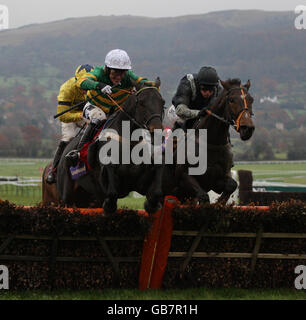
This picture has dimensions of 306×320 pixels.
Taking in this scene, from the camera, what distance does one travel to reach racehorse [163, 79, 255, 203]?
7.59m

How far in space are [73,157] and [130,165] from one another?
4.19 ft

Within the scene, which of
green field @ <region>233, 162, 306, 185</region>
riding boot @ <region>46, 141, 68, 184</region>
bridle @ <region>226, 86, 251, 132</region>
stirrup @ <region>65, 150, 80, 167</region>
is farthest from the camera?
green field @ <region>233, 162, 306, 185</region>

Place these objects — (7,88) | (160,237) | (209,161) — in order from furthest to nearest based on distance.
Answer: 1. (7,88)
2. (209,161)
3. (160,237)

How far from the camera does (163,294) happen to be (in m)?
6.18

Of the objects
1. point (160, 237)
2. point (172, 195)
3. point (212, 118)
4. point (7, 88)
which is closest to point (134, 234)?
point (160, 237)

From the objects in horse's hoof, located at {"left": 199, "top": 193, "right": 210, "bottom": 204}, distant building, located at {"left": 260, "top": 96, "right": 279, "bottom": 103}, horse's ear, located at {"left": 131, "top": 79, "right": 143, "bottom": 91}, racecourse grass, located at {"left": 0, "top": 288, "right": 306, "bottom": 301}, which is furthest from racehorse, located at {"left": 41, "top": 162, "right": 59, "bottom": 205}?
distant building, located at {"left": 260, "top": 96, "right": 279, "bottom": 103}

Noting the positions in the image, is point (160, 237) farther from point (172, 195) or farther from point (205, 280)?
point (172, 195)

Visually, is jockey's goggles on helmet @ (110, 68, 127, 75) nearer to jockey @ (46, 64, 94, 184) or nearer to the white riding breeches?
jockey @ (46, 64, 94, 184)

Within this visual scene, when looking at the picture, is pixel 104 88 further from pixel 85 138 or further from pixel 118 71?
pixel 85 138

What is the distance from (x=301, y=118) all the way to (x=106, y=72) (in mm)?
150911

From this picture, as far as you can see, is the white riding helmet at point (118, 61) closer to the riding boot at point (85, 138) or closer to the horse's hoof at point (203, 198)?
the riding boot at point (85, 138)

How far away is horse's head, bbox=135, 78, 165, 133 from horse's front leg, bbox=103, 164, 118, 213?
62cm

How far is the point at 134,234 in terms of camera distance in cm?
639

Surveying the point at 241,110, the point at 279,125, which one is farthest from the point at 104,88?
the point at 279,125
